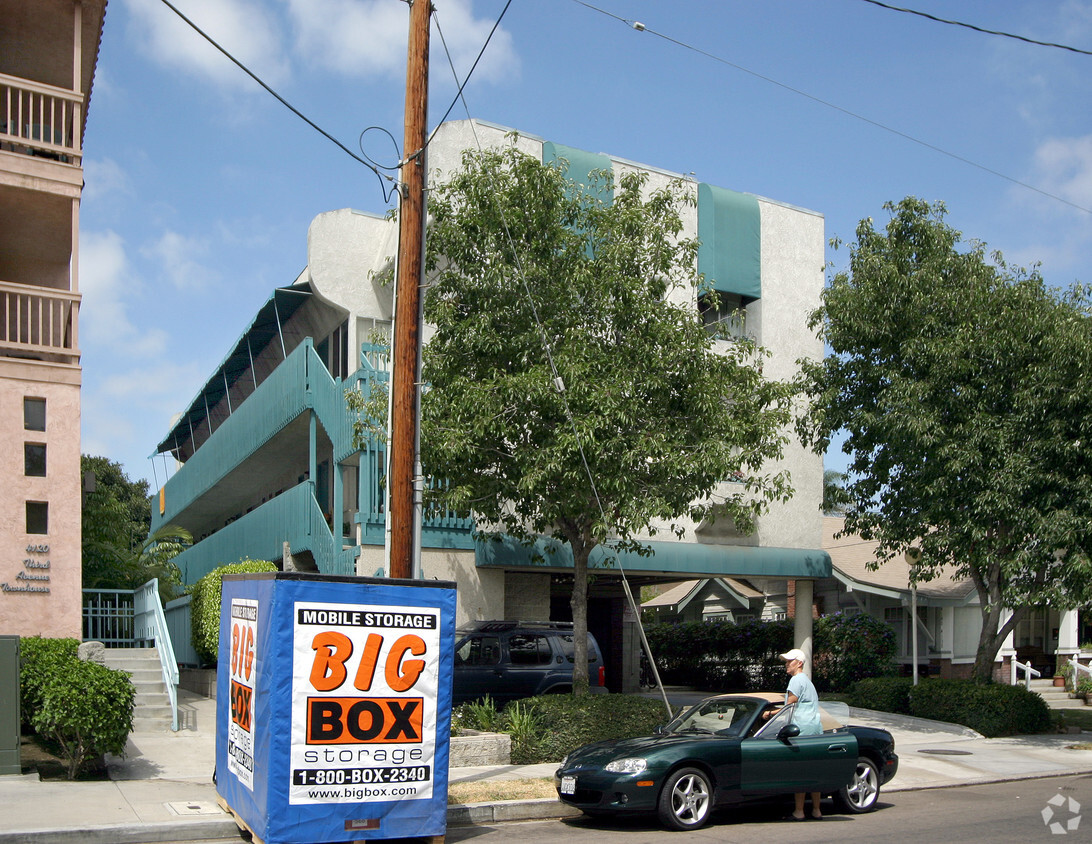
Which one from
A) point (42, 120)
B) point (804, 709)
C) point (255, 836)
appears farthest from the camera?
point (42, 120)

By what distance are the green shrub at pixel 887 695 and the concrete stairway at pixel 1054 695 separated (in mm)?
8161

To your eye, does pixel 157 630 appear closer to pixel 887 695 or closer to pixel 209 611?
pixel 209 611

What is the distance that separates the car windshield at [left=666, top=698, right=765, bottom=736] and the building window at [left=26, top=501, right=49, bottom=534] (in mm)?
9071

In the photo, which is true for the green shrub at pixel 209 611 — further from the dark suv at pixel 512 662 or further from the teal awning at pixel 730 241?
the teal awning at pixel 730 241

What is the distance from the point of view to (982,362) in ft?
61.1

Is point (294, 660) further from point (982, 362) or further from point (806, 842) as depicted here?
point (982, 362)

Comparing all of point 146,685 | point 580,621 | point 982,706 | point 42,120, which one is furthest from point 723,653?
point 42,120

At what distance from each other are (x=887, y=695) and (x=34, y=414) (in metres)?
16.3

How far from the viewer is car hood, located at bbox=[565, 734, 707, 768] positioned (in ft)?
34.7

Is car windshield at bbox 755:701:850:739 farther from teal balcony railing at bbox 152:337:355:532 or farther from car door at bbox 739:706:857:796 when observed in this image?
teal balcony railing at bbox 152:337:355:532

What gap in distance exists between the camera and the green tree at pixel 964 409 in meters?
17.5

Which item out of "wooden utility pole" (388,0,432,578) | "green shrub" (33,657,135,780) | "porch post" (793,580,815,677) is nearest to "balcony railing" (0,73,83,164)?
"wooden utility pole" (388,0,432,578)

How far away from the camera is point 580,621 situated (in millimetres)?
16266

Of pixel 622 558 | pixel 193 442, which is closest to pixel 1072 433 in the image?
pixel 622 558
